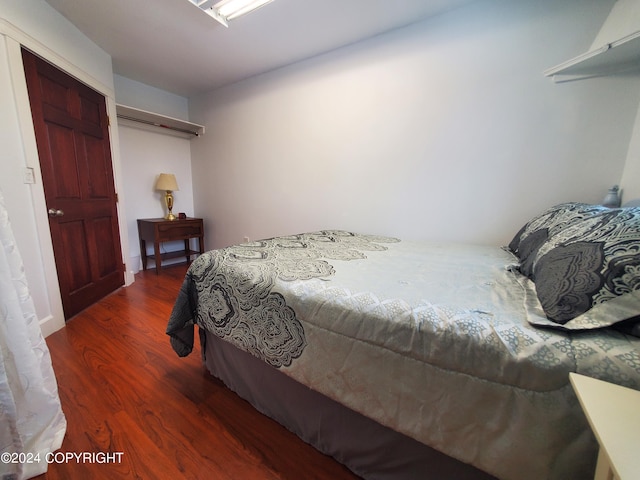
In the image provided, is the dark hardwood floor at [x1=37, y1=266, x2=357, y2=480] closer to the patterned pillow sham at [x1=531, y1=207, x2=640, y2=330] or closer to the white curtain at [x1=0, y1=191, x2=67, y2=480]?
the white curtain at [x1=0, y1=191, x2=67, y2=480]

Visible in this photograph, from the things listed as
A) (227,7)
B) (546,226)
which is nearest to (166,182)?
(227,7)

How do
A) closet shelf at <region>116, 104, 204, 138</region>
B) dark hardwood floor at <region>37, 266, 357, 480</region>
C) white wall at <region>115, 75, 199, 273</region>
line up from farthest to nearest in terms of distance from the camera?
white wall at <region>115, 75, 199, 273</region>, closet shelf at <region>116, 104, 204, 138</region>, dark hardwood floor at <region>37, 266, 357, 480</region>

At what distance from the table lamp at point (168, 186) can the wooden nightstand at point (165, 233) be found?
14 centimetres

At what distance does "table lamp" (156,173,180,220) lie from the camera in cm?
323

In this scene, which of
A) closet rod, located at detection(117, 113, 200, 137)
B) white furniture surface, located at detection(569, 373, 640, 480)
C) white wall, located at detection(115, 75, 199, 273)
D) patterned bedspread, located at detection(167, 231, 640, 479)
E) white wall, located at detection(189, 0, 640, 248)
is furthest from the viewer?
white wall, located at detection(115, 75, 199, 273)

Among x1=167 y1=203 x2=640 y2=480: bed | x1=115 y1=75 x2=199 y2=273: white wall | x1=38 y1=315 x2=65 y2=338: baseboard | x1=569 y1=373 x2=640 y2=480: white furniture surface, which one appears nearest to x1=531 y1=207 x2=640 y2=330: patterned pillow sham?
x1=167 y1=203 x2=640 y2=480: bed

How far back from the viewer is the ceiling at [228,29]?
1836 millimetres

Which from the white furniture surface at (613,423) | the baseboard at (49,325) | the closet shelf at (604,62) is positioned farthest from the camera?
the baseboard at (49,325)

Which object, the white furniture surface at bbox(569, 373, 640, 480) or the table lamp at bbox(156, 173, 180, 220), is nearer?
the white furniture surface at bbox(569, 373, 640, 480)

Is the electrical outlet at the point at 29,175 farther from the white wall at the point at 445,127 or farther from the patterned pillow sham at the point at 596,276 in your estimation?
the patterned pillow sham at the point at 596,276

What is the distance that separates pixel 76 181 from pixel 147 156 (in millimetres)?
1333

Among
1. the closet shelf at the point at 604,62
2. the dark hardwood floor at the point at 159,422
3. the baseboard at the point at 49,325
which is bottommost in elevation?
the dark hardwood floor at the point at 159,422

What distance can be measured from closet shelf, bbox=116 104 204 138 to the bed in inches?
106

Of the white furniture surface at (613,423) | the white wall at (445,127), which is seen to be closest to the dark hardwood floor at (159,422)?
the white furniture surface at (613,423)
